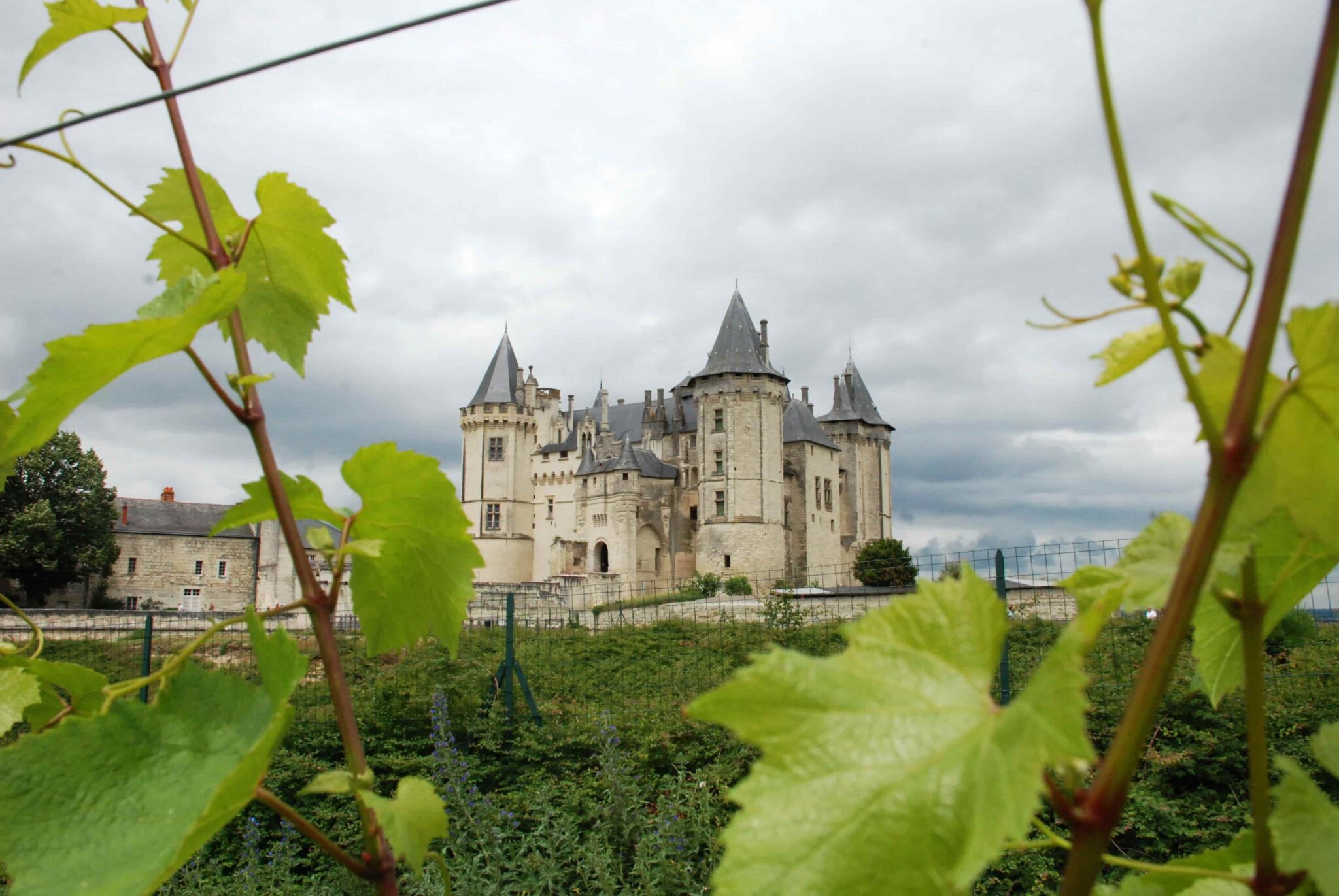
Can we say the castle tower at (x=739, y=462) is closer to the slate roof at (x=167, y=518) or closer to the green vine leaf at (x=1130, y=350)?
the slate roof at (x=167, y=518)

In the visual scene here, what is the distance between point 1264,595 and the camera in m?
0.60

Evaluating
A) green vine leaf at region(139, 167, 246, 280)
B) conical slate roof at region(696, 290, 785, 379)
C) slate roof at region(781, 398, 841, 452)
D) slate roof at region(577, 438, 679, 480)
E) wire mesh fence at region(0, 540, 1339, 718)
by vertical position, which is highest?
conical slate roof at region(696, 290, 785, 379)

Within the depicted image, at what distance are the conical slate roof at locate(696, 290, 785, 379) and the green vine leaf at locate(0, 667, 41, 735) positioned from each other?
41.2 m

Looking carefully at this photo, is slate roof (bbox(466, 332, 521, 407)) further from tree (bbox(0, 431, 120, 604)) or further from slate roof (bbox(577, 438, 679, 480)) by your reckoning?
tree (bbox(0, 431, 120, 604))

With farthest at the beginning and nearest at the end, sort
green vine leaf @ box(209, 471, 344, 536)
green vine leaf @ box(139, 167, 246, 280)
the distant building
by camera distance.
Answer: the distant building
green vine leaf @ box(139, 167, 246, 280)
green vine leaf @ box(209, 471, 344, 536)

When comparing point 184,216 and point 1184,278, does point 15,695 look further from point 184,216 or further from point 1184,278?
point 1184,278

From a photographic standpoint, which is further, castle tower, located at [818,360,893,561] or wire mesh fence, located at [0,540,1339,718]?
castle tower, located at [818,360,893,561]

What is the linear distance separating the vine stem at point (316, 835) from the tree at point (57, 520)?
41.8 metres

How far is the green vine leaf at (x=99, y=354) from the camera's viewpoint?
66 centimetres

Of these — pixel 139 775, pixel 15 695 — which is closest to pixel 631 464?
pixel 15 695

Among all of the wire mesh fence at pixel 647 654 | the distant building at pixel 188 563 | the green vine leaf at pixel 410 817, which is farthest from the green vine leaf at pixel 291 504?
the distant building at pixel 188 563

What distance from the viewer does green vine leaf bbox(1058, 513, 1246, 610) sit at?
0.45 meters

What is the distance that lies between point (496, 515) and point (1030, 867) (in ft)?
154

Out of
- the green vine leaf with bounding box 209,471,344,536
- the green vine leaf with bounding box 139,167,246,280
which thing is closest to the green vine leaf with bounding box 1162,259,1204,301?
the green vine leaf with bounding box 209,471,344,536
